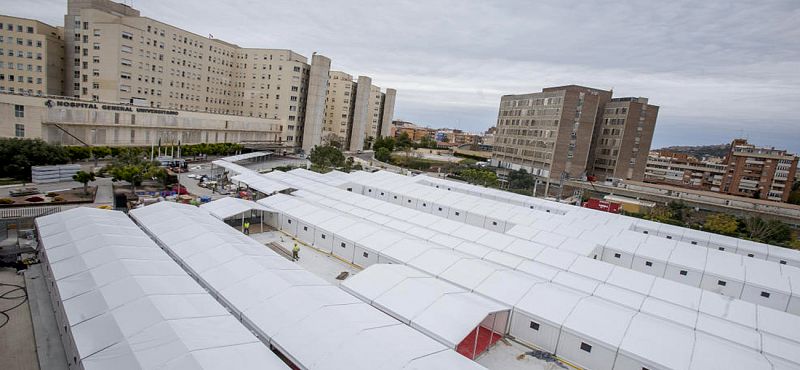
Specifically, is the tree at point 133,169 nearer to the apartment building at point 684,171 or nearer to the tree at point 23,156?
the tree at point 23,156

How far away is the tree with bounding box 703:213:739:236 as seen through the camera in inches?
1312

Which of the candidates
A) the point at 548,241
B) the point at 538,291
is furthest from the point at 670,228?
the point at 538,291

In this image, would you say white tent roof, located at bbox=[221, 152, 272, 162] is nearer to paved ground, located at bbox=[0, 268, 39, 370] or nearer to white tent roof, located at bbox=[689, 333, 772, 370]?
paved ground, located at bbox=[0, 268, 39, 370]

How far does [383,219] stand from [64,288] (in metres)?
15.3

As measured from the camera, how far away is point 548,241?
2248 cm

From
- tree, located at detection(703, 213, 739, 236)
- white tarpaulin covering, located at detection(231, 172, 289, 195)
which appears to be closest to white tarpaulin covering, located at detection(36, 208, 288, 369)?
white tarpaulin covering, located at detection(231, 172, 289, 195)

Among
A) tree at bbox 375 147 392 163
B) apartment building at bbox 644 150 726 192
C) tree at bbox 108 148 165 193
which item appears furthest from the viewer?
apartment building at bbox 644 150 726 192

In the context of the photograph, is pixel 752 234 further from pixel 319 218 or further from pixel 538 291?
pixel 319 218

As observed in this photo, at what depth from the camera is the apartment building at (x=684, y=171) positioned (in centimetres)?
8000

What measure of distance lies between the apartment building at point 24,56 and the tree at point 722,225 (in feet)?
257

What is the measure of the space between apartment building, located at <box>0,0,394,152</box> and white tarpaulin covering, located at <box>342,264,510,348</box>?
45159 mm

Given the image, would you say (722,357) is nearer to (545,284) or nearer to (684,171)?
(545,284)

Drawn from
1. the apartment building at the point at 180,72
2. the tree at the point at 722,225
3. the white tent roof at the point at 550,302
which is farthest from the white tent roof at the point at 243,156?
the tree at the point at 722,225

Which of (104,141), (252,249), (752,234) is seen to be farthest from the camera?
(104,141)
